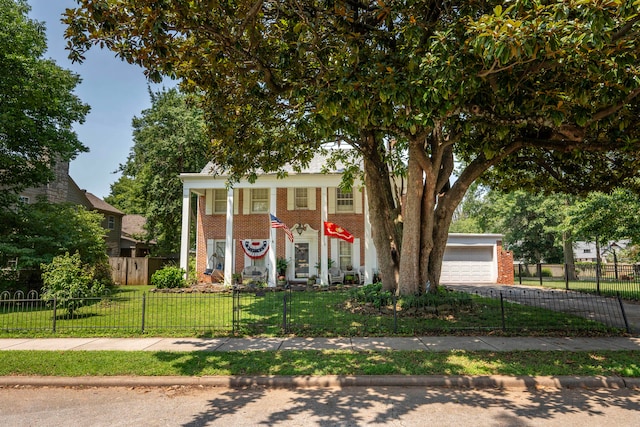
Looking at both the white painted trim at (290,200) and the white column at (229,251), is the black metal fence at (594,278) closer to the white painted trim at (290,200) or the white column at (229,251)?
the white painted trim at (290,200)

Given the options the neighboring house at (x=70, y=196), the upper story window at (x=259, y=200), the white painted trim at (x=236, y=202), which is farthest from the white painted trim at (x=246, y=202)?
the neighboring house at (x=70, y=196)

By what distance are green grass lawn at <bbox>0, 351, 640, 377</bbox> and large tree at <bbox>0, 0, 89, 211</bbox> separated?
11474 millimetres

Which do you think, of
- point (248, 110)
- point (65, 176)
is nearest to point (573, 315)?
point (248, 110)

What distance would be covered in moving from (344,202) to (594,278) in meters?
18.7

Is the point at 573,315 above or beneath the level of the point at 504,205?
beneath

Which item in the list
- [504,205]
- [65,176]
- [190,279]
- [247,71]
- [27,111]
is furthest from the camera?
[504,205]

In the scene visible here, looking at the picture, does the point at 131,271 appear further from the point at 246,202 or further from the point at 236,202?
the point at 246,202

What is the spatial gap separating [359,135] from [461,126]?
143 inches

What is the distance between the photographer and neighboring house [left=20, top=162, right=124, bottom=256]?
26.5 meters

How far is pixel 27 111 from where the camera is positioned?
16.4 meters

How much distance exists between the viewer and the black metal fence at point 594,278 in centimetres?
1877

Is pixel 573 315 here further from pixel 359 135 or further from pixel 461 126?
pixel 359 135

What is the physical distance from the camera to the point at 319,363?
22.7 ft

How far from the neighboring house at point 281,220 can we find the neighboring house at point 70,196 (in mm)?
5880
